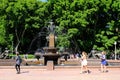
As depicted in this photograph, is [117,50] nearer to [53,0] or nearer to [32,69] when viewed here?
[53,0]

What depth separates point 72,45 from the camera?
6500cm

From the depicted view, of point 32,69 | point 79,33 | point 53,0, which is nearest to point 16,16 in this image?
point 53,0

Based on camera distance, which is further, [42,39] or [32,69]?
[42,39]

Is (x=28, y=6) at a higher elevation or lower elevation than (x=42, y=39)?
higher

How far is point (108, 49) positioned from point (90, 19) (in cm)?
647

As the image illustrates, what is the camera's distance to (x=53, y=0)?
204 ft

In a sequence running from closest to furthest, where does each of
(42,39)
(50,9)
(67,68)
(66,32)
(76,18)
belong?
(67,68)
(76,18)
(66,32)
(50,9)
(42,39)

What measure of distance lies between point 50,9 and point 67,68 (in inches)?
1459

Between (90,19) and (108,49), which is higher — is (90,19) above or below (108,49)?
above

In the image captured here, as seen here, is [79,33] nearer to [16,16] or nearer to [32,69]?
[16,16]

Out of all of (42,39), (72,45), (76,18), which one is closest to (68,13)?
(76,18)

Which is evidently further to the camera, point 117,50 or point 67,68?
point 117,50

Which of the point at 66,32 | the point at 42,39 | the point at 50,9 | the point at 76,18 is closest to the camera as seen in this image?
the point at 76,18

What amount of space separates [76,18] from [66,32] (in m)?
4.67
